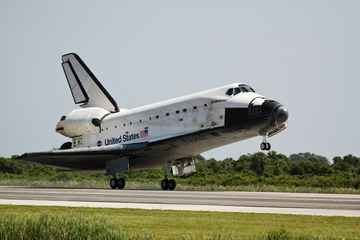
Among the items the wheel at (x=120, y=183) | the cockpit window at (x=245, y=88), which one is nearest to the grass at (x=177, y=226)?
the cockpit window at (x=245, y=88)

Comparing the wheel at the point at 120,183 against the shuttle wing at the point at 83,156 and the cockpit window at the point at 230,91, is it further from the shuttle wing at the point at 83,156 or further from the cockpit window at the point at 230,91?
the cockpit window at the point at 230,91

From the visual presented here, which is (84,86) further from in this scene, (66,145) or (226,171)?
(226,171)

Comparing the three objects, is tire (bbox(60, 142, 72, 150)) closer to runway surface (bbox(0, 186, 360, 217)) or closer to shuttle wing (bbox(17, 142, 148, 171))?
shuttle wing (bbox(17, 142, 148, 171))

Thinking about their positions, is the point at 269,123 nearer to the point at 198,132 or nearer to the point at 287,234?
the point at 198,132

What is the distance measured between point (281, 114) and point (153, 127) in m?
7.40

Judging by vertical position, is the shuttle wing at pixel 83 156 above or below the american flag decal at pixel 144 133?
below

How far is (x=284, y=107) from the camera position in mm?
20000

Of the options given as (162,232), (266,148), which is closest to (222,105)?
(266,148)

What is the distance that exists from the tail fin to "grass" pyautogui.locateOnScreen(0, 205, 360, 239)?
759 inches

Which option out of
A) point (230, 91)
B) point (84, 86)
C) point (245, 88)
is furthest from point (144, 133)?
point (84, 86)

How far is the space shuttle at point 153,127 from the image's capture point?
20.7m

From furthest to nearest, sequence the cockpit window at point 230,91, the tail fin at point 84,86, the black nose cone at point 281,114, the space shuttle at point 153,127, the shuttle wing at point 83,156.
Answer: the tail fin at point 84,86 < the shuttle wing at point 83,156 < the cockpit window at point 230,91 < the space shuttle at point 153,127 < the black nose cone at point 281,114

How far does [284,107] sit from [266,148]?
2.07m

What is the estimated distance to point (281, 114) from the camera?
1962cm
